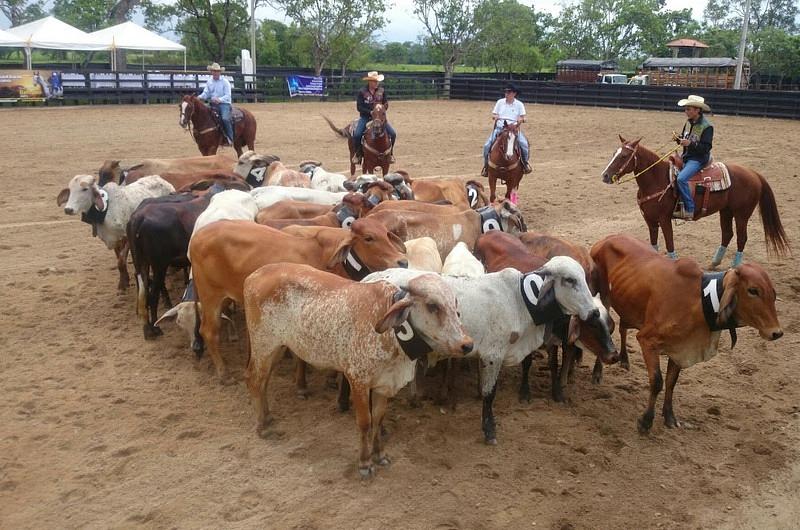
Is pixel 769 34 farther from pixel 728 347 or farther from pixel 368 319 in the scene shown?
pixel 368 319

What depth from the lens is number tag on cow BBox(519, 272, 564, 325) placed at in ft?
16.2

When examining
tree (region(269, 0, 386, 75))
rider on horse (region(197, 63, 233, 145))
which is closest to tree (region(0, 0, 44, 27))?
tree (region(269, 0, 386, 75))

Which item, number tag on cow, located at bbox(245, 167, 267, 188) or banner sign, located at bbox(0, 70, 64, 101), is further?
banner sign, located at bbox(0, 70, 64, 101)

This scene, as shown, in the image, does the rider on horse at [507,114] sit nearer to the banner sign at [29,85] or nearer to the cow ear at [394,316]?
the cow ear at [394,316]

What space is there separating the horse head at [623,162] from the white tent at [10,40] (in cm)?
3052

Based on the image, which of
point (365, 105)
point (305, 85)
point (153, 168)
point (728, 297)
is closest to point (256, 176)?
point (153, 168)

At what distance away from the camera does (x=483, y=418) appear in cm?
509

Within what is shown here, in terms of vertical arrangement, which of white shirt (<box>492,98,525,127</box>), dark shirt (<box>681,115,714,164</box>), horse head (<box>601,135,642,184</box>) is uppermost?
white shirt (<box>492,98,525,127</box>)

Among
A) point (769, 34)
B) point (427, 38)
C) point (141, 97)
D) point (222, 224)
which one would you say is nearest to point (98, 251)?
point (222, 224)

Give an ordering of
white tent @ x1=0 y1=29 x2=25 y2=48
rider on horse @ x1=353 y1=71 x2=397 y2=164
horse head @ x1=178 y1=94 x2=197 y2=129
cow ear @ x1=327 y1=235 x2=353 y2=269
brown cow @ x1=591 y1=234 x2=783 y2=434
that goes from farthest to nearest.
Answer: white tent @ x1=0 y1=29 x2=25 y2=48
horse head @ x1=178 y1=94 x2=197 y2=129
rider on horse @ x1=353 y1=71 x2=397 y2=164
cow ear @ x1=327 y1=235 x2=353 y2=269
brown cow @ x1=591 y1=234 x2=783 y2=434

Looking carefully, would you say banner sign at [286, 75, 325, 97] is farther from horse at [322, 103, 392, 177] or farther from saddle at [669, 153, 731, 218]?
saddle at [669, 153, 731, 218]

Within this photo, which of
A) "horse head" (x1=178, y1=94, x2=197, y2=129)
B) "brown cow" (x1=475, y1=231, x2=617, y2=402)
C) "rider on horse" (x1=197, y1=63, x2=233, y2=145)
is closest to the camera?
"brown cow" (x1=475, y1=231, x2=617, y2=402)

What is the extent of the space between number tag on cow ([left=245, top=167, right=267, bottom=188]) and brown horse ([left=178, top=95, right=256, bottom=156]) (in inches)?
207

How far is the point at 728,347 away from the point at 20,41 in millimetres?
33733
